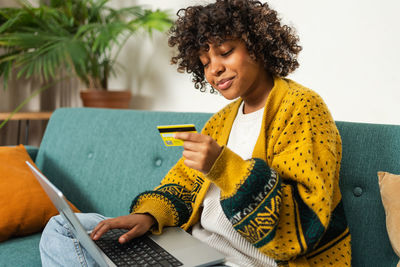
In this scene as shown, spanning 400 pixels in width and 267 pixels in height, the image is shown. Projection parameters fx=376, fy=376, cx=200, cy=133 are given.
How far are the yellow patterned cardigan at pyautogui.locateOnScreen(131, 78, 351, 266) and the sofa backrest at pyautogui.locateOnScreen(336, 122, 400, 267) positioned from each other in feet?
0.32

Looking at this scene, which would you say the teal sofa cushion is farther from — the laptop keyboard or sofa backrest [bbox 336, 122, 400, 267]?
sofa backrest [bbox 336, 122, 400, 267]

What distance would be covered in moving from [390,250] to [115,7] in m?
2.57

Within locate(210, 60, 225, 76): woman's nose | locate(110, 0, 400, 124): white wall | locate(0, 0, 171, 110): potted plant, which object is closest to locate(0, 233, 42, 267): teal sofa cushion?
locate(210, 60, 225, 76): woman's nose

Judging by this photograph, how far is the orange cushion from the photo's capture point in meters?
1.31

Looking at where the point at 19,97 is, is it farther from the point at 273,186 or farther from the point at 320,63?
the point at 273,186

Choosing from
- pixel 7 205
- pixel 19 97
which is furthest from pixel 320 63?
pixel 19 97

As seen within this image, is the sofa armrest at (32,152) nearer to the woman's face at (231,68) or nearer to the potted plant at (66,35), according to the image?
the potted plant at (66,35)

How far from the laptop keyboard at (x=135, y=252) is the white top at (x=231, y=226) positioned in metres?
0.14

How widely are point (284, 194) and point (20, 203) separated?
998 millimetres

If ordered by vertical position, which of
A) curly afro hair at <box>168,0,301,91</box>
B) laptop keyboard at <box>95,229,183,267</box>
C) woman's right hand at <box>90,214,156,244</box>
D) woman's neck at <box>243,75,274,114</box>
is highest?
curly afro hair at <box>168,0,301,91</box>

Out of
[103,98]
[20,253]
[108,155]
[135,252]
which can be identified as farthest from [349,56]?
[103,98]

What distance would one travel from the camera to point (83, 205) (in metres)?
1.57

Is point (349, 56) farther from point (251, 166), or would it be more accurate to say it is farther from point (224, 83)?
point (251, 166)

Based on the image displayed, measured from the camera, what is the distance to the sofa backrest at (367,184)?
94 centimetres
